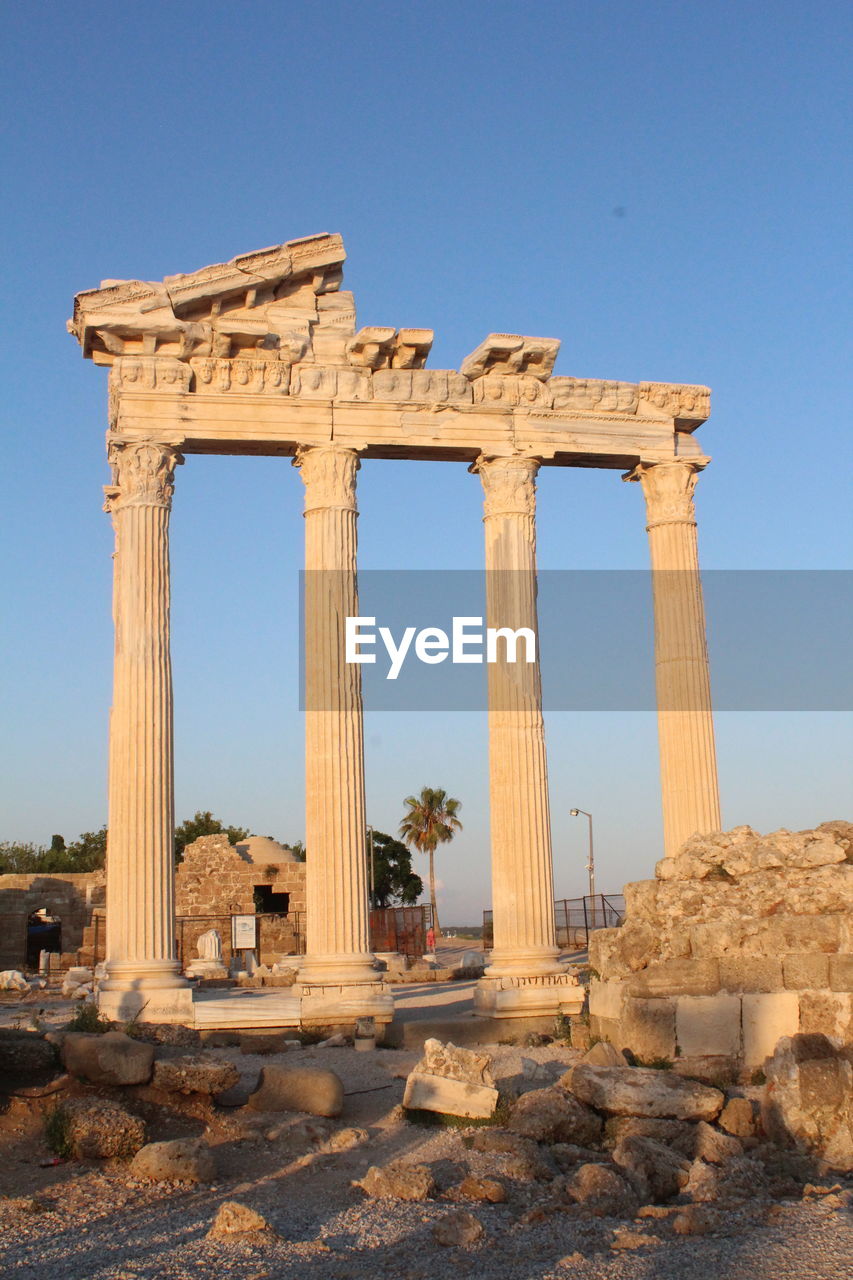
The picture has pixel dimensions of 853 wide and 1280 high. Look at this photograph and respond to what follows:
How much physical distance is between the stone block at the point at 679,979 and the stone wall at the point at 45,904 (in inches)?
958

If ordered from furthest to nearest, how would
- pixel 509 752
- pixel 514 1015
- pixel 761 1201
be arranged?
1. pixel 509 752
2. pixel 514 1015
3. pixel 761 1201

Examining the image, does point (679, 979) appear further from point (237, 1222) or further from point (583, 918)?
point (583, 918)

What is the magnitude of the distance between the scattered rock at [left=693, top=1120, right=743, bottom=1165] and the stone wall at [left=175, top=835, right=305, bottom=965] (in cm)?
2376

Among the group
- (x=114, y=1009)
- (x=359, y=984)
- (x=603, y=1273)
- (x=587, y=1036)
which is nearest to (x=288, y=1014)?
(x=359, y=984)

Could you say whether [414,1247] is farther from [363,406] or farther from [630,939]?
[363,406]

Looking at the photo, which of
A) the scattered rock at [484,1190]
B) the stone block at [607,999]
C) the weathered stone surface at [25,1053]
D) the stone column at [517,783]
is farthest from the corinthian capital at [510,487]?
the scattered rock at [484,1190]

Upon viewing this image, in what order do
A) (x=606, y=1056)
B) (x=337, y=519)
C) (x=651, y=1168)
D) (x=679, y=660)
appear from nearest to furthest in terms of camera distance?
(x=651, y=1168) → (x=606, y=1056) → (x=337, y=519) → (x=679, y=660)

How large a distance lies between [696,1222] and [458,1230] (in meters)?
1.48

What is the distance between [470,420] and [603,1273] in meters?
13.7

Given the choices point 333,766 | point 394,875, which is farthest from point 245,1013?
point 394,875

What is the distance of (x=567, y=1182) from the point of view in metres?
8.86

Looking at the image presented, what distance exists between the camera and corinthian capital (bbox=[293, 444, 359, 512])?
60.5 ft

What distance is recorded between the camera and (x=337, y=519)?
60.3ft

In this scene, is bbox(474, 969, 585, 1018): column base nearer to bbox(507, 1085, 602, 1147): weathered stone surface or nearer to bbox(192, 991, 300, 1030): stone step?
bbox(192, 991, 300, 1030): stone step
